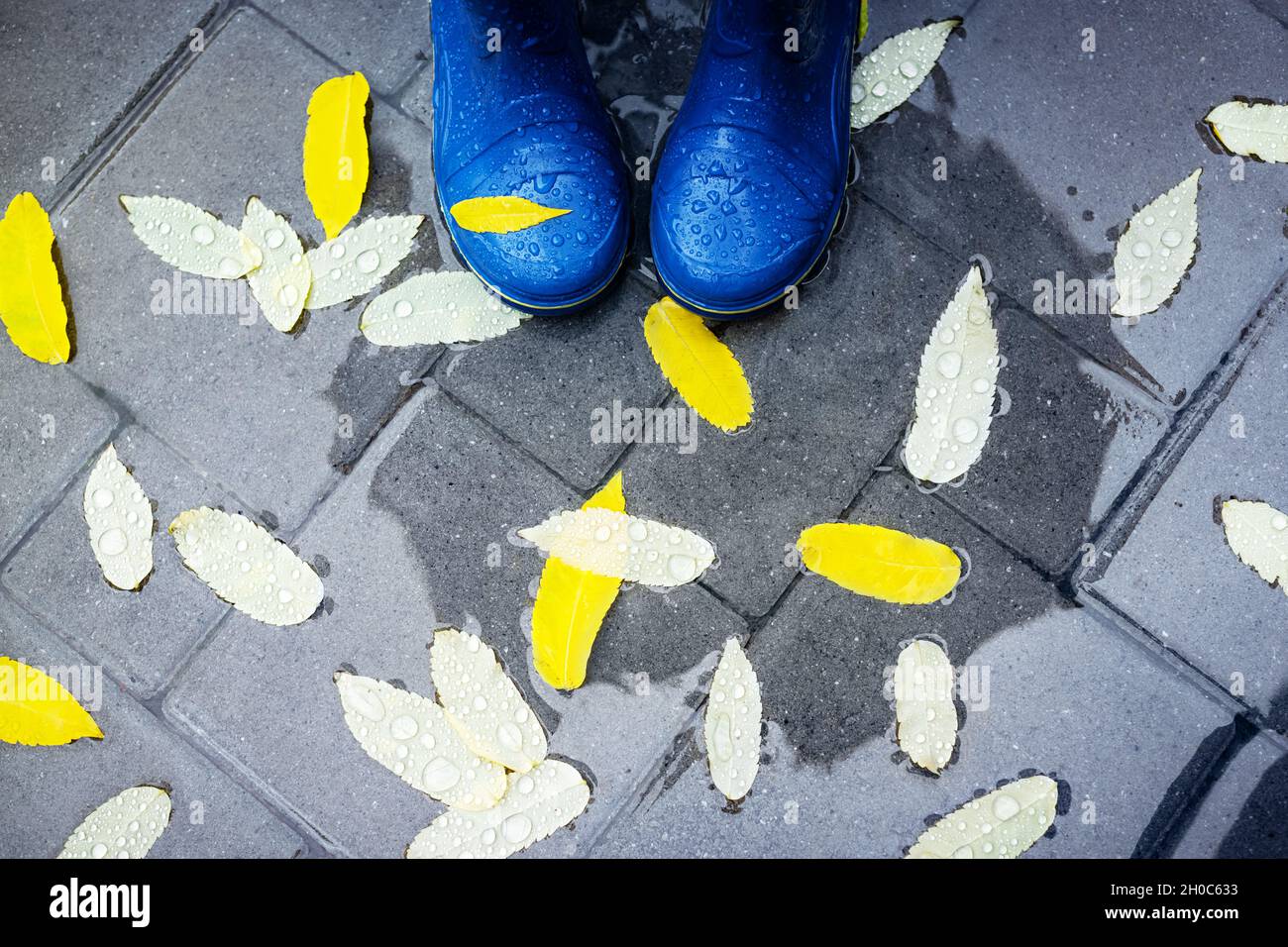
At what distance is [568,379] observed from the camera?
1.90 m

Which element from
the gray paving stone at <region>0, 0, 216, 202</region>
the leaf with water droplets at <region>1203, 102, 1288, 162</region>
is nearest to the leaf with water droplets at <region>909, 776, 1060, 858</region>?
the leaf with water droplets at <region>1203, 102, 1288, 162</region>

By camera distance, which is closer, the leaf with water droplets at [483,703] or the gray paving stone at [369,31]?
the leaf with water droplets at [483,703]

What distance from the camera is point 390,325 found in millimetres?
1914

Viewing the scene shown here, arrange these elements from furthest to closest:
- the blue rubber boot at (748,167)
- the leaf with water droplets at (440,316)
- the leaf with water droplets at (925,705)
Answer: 1. the leaf with water droplets at (440,316)
2. the leaf with water droplets at (925,705)
3. the blue rubber boot at (748,167)

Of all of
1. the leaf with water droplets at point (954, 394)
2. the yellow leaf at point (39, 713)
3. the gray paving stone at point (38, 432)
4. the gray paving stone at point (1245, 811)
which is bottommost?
the gray paving stone at point (1245, 811)

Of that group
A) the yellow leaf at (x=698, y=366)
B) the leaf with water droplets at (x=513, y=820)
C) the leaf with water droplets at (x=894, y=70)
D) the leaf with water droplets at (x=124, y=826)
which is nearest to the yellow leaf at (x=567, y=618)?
the leaf with water droplets at (x=513, y=820)

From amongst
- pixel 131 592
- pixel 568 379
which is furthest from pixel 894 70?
pixel 131 592

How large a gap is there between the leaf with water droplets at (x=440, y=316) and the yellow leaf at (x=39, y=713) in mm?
896

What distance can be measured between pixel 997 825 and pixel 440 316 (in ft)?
4.62

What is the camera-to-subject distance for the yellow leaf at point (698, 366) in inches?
73.7

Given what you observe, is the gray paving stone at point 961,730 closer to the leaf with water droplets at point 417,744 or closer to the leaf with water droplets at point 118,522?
the leaf with water droplets at point 417,744

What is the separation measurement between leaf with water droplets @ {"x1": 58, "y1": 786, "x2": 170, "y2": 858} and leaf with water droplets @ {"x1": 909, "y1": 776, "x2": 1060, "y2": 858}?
1.39 metres

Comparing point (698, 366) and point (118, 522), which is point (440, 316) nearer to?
point (698, 366)
